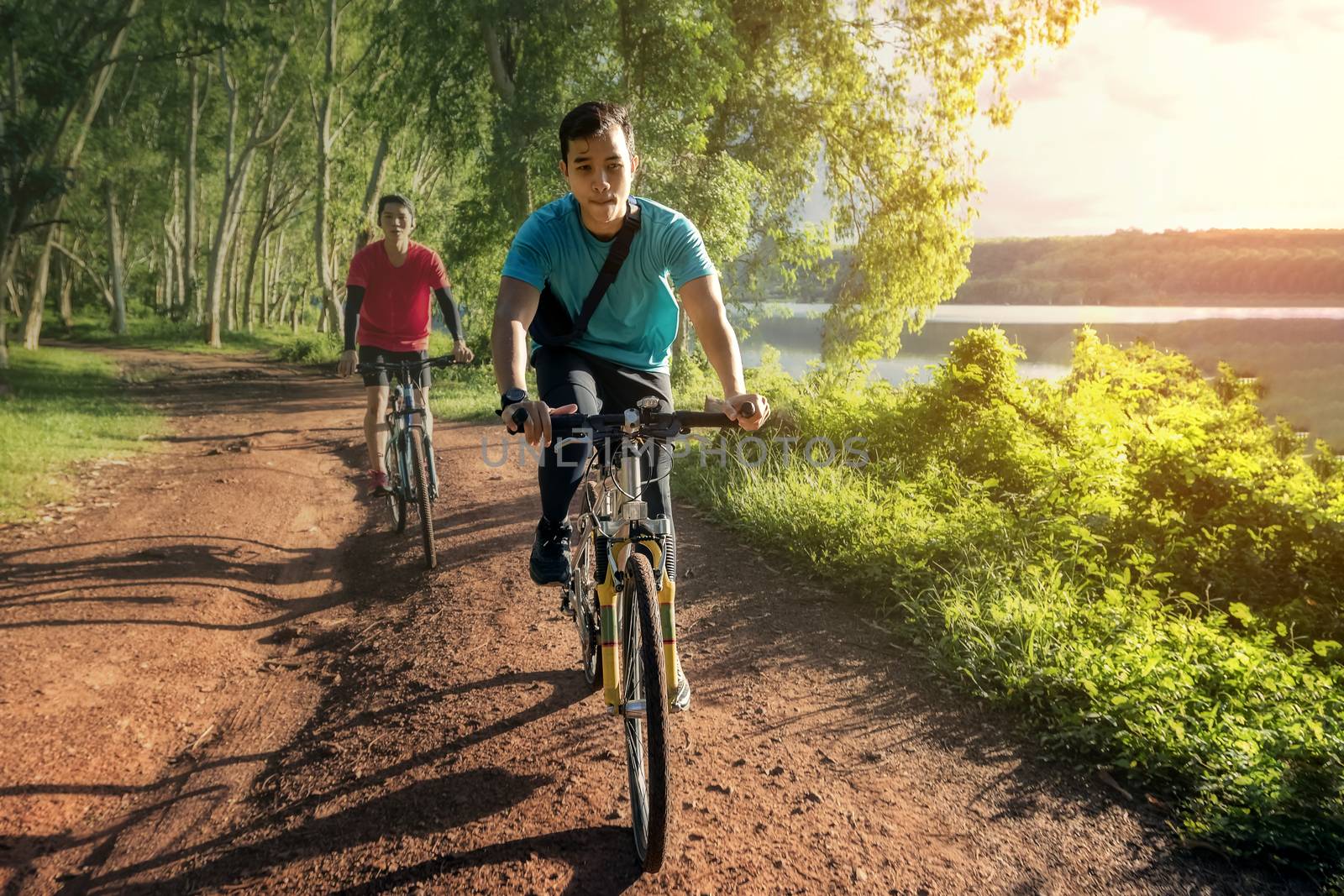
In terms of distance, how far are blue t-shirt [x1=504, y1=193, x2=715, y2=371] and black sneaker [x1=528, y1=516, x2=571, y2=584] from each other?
2.62ft

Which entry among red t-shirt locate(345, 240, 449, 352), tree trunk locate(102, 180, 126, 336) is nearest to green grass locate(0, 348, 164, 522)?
red t-shirt locate(345, 240, 449, 352)

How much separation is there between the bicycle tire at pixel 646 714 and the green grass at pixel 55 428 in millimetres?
6734

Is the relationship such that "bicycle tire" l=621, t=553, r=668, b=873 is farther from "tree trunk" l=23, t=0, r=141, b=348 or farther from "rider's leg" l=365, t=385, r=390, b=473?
"tree trunk" l=23, t=0, r=141, b=348

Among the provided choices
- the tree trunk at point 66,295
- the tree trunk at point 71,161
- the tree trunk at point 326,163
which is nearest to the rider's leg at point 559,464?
the tree trunk at point 71,161

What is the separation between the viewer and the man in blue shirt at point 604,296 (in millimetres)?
3074

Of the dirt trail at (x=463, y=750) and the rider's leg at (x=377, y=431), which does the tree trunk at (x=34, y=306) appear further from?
the rider's leg at (x=377, y=431)

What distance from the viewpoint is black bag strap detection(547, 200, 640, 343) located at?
10.4 ft

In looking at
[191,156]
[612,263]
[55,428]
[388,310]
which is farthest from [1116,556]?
[191,156]

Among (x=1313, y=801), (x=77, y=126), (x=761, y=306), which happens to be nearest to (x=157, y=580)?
(x=1313, y=801)

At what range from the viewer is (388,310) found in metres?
6.57

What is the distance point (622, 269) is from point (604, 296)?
0.42ft

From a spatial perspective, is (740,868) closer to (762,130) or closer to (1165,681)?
(1165,681)

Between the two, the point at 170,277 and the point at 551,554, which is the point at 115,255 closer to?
the point at 170,277

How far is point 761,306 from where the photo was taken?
18.3 meters
